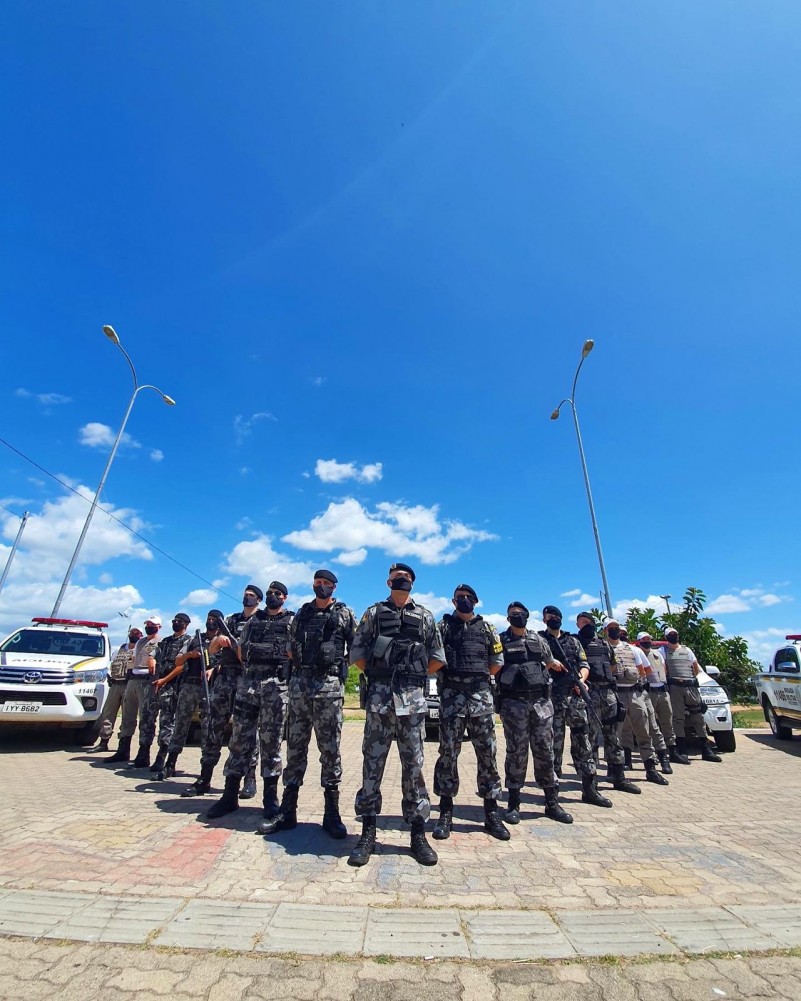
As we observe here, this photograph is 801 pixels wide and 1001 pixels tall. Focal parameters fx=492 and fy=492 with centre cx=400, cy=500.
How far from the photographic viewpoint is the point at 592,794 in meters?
5.35

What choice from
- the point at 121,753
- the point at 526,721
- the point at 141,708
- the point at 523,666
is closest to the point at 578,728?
the point at 526,721

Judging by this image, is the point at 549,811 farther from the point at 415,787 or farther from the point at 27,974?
the point at 27,974

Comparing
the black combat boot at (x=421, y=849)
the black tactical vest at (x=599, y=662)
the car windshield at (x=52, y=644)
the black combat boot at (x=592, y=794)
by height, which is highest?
the car windshield at (x=52, y=644)

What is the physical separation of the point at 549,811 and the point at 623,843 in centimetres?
88

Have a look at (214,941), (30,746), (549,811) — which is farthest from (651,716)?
(30,746)

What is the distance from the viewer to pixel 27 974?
6.94 ft

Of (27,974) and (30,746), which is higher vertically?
(30,746)

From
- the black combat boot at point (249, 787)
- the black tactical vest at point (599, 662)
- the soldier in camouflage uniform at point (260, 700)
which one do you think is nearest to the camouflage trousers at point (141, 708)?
the black combat boot at point (249, 787)

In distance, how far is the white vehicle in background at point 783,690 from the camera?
362 inches

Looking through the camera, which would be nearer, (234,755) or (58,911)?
(58,911)

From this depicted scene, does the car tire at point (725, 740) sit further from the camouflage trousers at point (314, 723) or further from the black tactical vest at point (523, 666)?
the camouflage trousers at point (314, 723)

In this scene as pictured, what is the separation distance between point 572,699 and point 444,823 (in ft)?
7.78

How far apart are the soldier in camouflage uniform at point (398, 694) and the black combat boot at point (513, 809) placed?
46.5 inches

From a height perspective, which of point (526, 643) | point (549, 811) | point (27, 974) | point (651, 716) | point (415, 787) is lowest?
point (27, 974)
